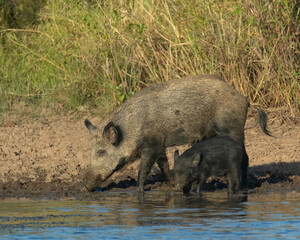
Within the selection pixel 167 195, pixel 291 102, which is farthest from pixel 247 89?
pixel 167 195

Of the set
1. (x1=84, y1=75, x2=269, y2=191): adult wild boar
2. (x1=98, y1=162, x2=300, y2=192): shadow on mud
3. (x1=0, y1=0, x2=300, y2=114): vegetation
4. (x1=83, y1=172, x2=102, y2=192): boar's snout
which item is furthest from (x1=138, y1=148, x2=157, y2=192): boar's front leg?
(x1=0, y1=0, x2=300, y2=114): vegetation

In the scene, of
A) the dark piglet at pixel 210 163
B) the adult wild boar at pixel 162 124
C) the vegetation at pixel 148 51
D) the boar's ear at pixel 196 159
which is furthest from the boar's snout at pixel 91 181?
the vegetation at pixel 148 51

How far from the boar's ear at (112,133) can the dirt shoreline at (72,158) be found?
67 centimetres

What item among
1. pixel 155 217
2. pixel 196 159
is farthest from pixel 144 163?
pixel 155 217

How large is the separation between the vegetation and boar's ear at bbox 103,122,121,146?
2917mm

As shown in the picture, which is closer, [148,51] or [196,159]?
[196,159]

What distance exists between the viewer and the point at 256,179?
Result: 9297mm

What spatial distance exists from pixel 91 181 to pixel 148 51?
11.8 ft

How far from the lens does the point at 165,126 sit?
8836 mm

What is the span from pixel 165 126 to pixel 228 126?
748 millimetres

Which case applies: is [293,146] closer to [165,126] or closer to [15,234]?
[165,126]

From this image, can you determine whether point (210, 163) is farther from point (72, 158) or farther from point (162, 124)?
point (72, 158)

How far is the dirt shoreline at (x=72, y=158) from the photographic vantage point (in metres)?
9.09

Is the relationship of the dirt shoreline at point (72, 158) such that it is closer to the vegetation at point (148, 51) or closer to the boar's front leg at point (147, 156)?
the boar's front leg at point (147, 156)
